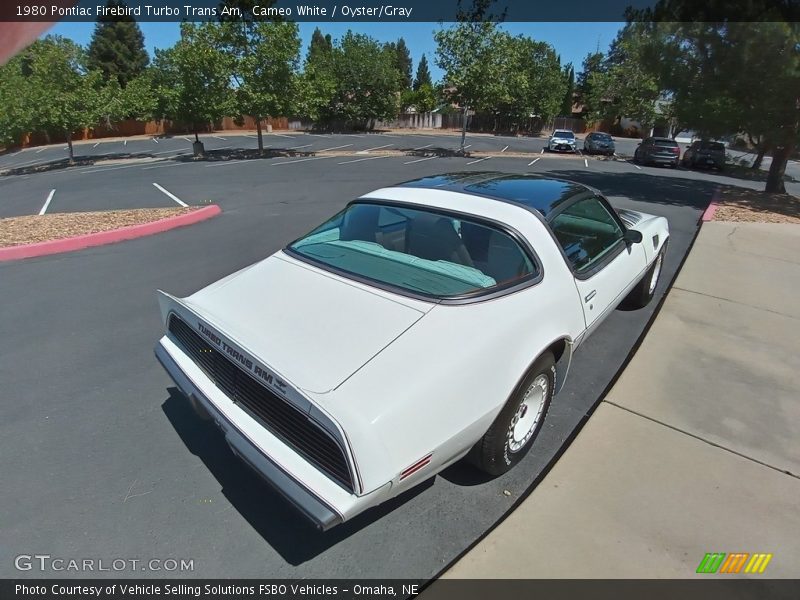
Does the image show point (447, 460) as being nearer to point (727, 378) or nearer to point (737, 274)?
point (727, 378)

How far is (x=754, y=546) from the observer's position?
87.9 inches

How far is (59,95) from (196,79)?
624cm

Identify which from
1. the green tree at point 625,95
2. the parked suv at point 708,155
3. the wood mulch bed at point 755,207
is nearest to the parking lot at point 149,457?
the wood mulch bed at point 755,207

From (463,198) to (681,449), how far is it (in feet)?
7.08

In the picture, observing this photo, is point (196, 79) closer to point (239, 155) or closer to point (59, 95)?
point (239, 155)

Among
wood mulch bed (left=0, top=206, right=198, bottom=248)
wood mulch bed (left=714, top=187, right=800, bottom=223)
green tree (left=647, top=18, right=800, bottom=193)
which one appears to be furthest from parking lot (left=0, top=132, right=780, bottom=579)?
green tree (left=647, top=18, right=800, bottom=193)

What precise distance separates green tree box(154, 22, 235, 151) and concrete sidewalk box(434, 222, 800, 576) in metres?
21.7

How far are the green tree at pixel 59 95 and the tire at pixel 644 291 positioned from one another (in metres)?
24.9

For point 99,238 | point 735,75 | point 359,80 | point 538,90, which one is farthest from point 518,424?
point 538,90

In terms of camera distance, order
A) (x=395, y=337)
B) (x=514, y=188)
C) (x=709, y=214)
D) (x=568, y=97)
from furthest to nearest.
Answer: (x=568, y=97) → (x=709, y=214) → (x=514, y=188) → (x=395, y=337)

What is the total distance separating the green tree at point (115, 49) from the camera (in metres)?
47.8

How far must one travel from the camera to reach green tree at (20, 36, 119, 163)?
65.3ft

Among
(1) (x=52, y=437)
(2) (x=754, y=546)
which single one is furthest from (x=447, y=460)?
(1) (x=52, y=437)

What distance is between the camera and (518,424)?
8.84 feet
